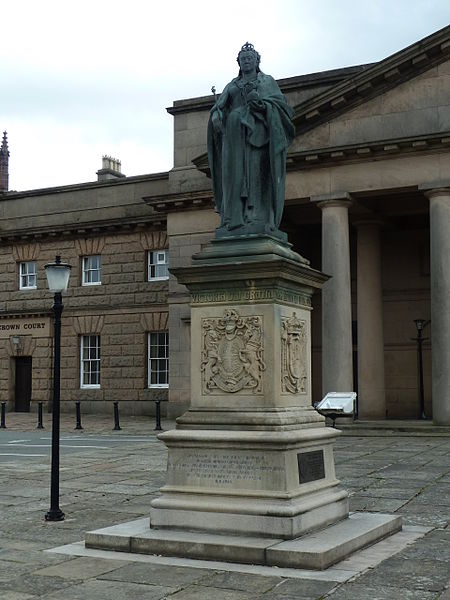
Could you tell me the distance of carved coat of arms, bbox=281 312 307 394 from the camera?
8234mm

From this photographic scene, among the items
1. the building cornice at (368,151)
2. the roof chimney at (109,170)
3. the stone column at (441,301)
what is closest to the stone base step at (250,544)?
the stone column at (441,301)

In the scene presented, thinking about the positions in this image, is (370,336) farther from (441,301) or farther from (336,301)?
(441,301)

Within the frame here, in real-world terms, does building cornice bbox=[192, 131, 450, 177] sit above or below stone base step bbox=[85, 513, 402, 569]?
above

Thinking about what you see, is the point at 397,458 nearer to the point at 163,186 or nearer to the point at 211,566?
the point at 211,566

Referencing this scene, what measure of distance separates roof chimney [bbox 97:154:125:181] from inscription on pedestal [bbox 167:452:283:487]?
34654 millimetres

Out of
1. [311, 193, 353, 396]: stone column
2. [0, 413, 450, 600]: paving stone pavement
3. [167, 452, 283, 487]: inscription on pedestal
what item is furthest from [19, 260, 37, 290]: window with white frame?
[167, 452, 283, 487]: inscription on pedestal

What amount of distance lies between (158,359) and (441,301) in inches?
542

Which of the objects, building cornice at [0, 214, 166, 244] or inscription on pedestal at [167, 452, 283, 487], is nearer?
inscription on pedestal at [167, 452, 283, 487]

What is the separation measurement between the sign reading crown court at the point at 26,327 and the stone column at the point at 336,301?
15285 millimetres

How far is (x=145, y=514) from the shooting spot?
33.4 ft

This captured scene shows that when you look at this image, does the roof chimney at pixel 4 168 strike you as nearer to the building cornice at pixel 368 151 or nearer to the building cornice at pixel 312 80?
the building cornice at pixel 312 80

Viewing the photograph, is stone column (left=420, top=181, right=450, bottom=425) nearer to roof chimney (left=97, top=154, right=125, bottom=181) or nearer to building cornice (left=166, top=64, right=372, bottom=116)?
building cornice (left=166, top=64, right=372, bottom=116)

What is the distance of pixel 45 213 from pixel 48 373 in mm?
7321

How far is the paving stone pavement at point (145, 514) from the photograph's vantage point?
646cm
